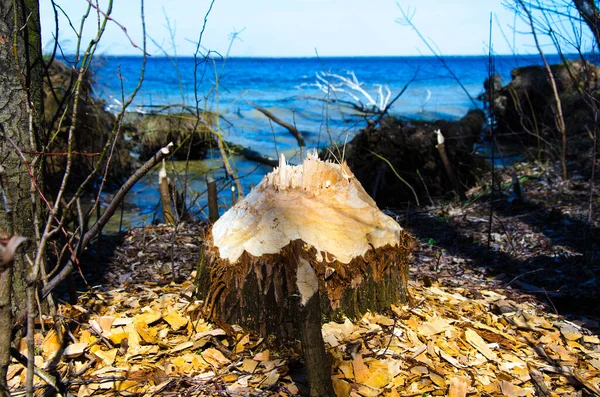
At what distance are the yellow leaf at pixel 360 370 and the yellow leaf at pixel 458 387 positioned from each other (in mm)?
362

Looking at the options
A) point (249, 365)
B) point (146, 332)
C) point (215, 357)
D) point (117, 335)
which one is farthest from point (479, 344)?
point (117, 335)

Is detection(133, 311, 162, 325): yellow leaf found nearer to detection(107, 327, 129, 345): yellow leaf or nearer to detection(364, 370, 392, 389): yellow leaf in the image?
detection(107, 327, 129, 345): yellow leaf

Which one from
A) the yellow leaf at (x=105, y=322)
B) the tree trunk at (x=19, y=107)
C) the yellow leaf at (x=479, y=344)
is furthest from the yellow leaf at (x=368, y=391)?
the tree trunk at (x=19, y=107)

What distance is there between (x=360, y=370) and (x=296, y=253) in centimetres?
62

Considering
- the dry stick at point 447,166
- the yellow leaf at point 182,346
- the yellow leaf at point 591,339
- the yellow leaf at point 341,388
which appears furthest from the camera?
the dry stick at point 447,166

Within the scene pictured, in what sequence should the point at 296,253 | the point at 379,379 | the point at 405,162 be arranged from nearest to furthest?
the point at 379,379 → the point at 296,253 → the point at 405,162

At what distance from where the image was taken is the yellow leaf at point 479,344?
2.54m

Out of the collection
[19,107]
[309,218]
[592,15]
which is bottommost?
[309,218]

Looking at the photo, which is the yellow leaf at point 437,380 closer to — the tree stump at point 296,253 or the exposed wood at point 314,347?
the tree stump at point 296,253

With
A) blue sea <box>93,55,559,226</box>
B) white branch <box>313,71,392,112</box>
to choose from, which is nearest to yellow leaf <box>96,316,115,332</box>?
blue sea <box>93,55,559,226</box>

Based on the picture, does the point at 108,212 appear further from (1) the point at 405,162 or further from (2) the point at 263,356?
(1) the point at 405,162

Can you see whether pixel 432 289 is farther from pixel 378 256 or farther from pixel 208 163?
pixel 208 163

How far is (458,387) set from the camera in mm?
2225

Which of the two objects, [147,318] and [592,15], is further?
[592,15]
